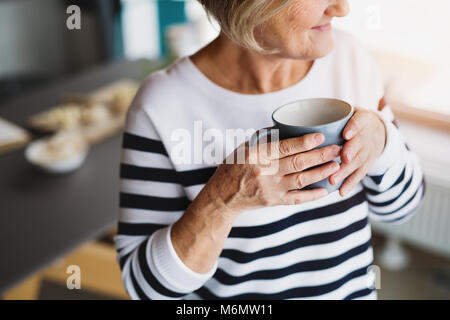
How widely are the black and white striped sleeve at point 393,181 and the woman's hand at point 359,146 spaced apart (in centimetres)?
2

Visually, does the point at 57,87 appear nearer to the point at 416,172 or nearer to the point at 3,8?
the point at 3,8

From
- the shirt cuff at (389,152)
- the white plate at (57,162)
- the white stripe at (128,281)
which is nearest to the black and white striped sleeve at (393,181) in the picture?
the shirt cuff at (389,152)

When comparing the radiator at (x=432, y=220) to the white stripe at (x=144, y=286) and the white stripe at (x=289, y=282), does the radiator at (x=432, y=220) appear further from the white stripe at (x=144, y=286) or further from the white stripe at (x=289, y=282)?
the white stripe at (x=144, y=286)

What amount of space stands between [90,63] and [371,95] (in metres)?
2.29

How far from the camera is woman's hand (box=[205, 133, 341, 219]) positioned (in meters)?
0.46

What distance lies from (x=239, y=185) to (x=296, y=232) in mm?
153

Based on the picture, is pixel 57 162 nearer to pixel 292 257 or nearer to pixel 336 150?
pixel 292 257

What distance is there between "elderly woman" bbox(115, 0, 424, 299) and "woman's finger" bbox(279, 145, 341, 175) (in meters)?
0.07

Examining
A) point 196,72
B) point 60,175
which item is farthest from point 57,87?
point 196,72

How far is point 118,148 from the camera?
1385mm

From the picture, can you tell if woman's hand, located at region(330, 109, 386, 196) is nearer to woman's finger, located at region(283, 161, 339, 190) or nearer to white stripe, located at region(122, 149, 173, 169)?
woman's finger, located at region(283, 161, 339, 190)

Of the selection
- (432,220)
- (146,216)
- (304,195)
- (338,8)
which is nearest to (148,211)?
(146,216)

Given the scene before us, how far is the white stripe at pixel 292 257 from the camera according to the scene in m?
0.64

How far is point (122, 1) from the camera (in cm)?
253
